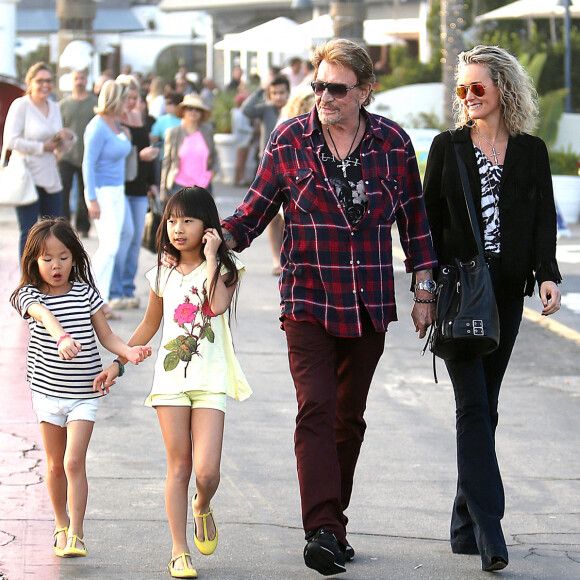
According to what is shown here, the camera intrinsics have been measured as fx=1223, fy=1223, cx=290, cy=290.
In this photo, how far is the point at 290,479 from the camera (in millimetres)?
5969

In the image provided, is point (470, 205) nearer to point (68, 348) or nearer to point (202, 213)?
point (202, 213)

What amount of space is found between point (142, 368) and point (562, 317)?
3.86m

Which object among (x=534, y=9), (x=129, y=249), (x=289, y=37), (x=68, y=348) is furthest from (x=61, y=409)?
(x=289, y=37)

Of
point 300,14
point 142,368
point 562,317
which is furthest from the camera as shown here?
point 300,14

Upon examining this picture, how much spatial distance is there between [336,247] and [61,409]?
1.22 metres

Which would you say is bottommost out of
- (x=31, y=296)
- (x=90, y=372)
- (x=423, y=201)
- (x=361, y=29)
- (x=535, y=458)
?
(x=535, y=458)

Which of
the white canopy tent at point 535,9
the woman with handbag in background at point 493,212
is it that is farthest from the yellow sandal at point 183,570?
the white canopy tent at point 535,9

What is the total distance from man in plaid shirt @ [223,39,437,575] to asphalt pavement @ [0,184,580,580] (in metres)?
0.45

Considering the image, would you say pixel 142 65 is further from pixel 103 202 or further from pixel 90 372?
pixel 90 372

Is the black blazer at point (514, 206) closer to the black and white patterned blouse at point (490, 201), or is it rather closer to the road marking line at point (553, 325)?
the black and white patterned blouse at point (490, 201)

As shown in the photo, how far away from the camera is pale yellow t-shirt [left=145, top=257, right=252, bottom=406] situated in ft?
14.8

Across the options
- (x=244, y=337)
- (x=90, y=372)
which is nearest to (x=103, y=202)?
(x=244, y=337)

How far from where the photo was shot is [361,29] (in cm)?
2011

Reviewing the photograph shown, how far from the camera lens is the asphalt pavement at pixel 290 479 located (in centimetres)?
476
